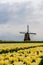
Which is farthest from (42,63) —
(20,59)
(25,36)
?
(25,36)

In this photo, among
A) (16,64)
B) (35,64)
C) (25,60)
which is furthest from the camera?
(25,60)

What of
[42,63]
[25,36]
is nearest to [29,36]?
[25,36]

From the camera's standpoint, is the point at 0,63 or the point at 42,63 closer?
the point at 0,63

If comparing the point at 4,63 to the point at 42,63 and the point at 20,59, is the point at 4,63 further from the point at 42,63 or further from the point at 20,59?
the point at 42,63

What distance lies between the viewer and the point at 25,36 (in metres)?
67.8

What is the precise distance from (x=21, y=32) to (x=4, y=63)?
211ft

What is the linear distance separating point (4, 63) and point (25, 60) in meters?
1.02

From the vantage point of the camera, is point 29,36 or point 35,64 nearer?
point 35,64

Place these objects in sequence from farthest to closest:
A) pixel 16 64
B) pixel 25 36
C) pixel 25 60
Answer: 1. pixel 25 36
2. pixel 25 60
3. pixel 16 64

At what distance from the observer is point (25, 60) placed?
8.06m

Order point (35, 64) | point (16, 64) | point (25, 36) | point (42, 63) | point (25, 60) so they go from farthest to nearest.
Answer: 1. point (25, 36)
2. point (42, 63)
3. point (25, 60)
4. point (35, 64)
5. point (16, 64)

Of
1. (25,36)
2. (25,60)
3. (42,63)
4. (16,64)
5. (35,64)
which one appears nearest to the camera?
(16,64)

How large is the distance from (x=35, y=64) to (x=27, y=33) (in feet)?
203

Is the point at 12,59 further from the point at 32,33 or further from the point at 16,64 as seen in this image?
the point at 32,33
